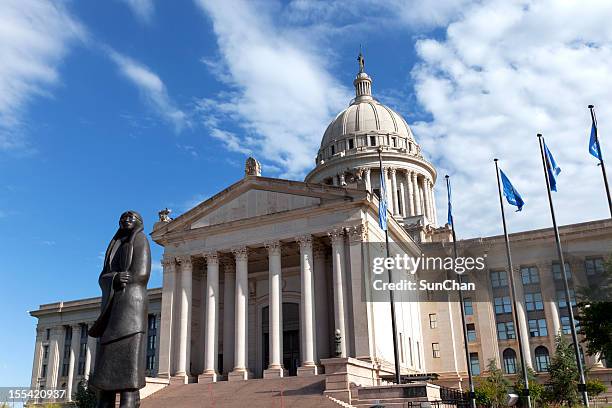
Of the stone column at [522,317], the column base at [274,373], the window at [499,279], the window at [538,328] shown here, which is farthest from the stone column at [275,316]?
the window at [538,328]

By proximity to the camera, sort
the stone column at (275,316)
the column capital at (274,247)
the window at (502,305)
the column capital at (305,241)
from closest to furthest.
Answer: the stone column at (275,316)
the column capital at (305,241)
the column capital at (274,247)
the window at (502,305)

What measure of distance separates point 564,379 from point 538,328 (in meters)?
14.2

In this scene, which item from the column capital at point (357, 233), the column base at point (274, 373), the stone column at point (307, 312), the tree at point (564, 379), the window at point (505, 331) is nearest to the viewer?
the stone column at point (307, 312)

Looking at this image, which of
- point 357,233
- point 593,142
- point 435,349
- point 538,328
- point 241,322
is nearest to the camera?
point 593,142

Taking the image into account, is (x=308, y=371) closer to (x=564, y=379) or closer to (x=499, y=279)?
(x=564, y=379)

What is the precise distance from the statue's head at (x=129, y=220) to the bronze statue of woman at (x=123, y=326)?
0.76 ft

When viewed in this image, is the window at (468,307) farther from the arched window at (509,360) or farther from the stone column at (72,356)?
the stone column at (72,356)

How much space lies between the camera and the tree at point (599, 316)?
30.4m

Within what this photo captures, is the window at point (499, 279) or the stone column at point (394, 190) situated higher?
the stone column at point (394, 190)

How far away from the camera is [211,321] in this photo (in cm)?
Result: 4522

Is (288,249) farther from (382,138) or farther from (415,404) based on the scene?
(382,138)

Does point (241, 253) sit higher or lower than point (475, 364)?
higher

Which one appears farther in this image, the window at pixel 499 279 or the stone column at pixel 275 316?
the window at pixel 499 279

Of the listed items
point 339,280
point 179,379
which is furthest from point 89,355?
point 339,280
